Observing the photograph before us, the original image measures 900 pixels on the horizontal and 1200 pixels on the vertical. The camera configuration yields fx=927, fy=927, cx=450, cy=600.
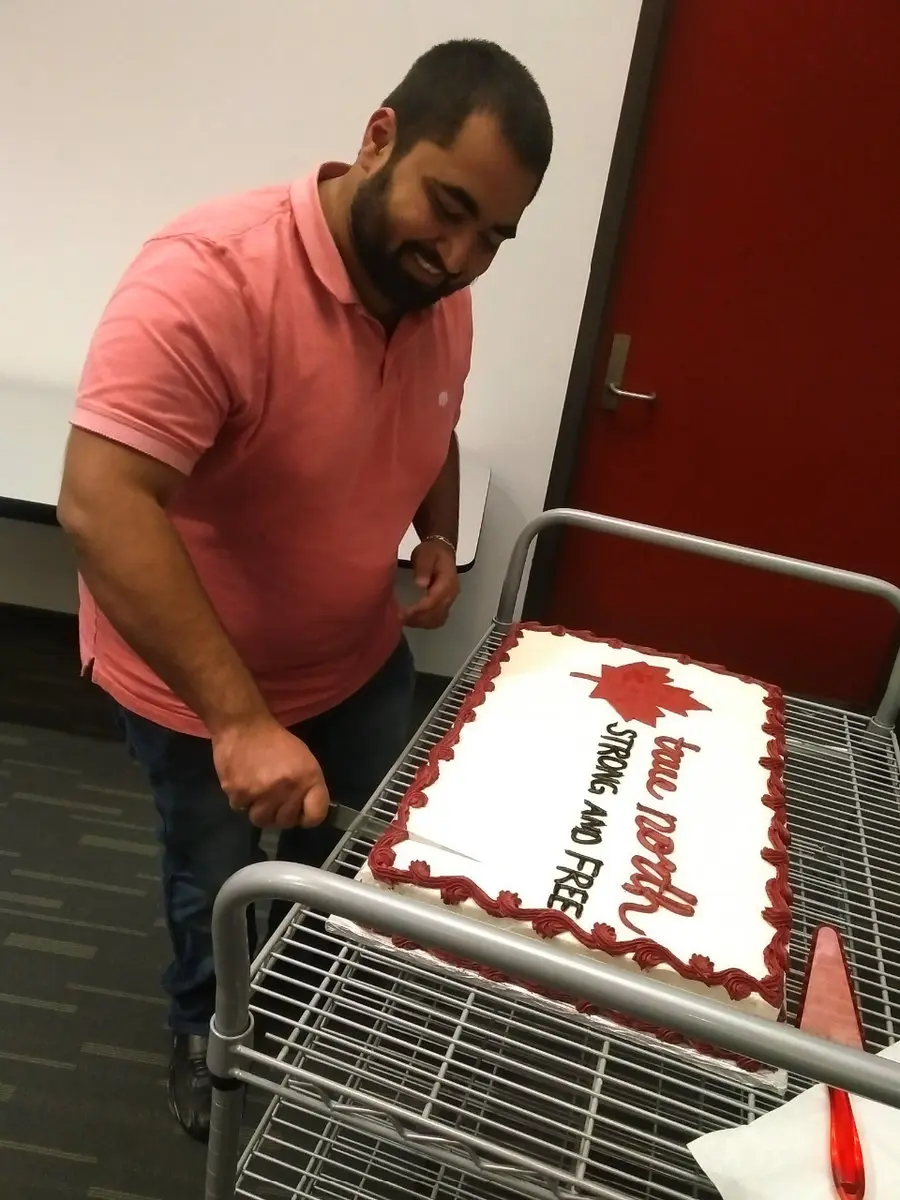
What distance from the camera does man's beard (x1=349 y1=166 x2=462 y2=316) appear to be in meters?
0.85

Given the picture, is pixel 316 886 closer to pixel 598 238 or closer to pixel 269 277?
pixel 269 277

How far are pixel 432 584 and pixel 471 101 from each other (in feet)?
1.87

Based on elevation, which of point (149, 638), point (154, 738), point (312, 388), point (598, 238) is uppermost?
point (598, 238)

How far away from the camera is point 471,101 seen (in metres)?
0.79

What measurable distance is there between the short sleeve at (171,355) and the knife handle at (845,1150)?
0.67 m

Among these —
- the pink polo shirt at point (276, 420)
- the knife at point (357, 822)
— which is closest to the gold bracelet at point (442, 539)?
the pink polo shirt at point (276, 420)

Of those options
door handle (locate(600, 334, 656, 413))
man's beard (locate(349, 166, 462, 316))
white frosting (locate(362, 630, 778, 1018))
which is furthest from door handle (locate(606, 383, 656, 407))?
man's beard (locate(349, 166, 462, 316))

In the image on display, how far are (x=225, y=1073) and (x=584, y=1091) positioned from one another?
0.80 feet

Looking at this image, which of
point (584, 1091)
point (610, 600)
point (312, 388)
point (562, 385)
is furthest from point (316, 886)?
point (610, 600)

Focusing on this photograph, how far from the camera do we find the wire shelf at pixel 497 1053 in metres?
0.62

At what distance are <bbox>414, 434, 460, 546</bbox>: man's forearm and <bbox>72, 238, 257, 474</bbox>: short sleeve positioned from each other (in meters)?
0.47

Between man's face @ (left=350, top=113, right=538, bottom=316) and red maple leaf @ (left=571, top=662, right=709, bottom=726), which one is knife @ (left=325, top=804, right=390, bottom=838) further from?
man's face @ (left=350, top=113, right=538, bottom=316)

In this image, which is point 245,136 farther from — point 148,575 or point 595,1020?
point 595,1020

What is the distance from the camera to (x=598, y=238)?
1.90 metres
